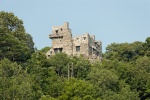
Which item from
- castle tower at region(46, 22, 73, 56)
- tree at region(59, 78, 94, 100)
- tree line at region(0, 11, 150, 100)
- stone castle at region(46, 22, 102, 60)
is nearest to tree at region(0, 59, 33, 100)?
tree line at region(0, 11, 150, 100)

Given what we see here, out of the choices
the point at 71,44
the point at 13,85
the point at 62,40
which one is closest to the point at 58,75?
the point at 71,44

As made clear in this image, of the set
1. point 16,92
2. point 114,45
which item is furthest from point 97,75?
point 114,45

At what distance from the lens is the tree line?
57.8 metres

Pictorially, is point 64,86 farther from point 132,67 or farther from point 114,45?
point 114,45

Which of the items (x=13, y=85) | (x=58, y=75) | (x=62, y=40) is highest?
(x=62, y=40)

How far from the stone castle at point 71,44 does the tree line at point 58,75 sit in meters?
3.58

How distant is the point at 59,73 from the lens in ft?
243

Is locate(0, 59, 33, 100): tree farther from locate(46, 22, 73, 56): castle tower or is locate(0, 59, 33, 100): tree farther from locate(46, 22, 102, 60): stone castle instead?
locate(46, 22, 73, 56): castle tower

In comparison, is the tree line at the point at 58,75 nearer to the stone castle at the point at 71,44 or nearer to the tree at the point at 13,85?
the tree at the point at 13,85

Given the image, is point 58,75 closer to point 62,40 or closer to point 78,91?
point 78,91

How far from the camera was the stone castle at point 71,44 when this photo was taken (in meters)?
81.3

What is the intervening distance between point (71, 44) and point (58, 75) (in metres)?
11.8

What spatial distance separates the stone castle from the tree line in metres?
3.58

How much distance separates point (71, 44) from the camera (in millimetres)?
82000
